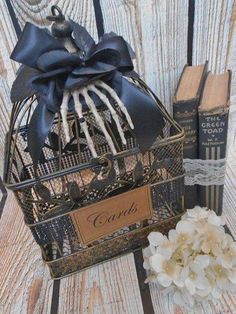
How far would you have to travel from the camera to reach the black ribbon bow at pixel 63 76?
0.37 meters

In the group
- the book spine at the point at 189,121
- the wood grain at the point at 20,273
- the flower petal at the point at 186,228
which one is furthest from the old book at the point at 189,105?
the wood grain at the point at 20,273

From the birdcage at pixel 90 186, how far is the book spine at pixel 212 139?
6cm

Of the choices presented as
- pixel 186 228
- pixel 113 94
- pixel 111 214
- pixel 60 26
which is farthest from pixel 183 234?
pixel 60 26

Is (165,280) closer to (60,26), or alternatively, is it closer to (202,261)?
(202,261)

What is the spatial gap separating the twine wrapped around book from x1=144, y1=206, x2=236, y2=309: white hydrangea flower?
0.35 feet

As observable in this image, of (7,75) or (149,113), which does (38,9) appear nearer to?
(7,75)

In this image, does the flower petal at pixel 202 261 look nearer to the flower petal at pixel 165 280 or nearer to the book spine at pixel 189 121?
the flower petal at pixel 165 280

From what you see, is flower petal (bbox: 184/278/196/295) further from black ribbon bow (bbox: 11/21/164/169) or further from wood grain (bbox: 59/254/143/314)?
black ribbon bow (bbox: 11/21/164/169)

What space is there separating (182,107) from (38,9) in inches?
12.7

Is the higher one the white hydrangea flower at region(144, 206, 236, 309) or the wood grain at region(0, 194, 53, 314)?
the white hydrangea flower at region(144, 206, 236, 309)

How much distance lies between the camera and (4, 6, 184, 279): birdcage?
0.43 metres

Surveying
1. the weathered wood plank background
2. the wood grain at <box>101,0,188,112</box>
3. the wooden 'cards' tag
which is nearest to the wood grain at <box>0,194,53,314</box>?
the weathered wood plank background

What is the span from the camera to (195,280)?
439 millimetres

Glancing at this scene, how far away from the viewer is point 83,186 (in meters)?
0.50
